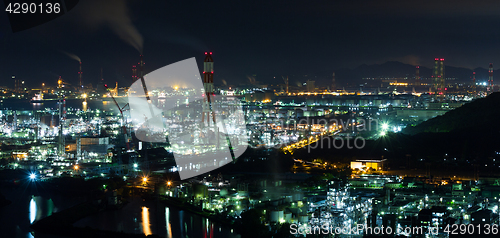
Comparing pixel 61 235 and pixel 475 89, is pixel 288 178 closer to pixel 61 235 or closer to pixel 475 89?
pixel 61 235

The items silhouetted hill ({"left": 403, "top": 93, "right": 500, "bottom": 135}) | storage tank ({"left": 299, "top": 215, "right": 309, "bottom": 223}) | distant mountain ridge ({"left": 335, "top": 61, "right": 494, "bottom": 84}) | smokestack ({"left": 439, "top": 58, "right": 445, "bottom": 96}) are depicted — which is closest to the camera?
storage tank ({"left": 299, "top": 215, "right": 309, "bottom": 223})

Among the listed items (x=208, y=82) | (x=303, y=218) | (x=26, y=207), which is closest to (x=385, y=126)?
(x=208, y=82)

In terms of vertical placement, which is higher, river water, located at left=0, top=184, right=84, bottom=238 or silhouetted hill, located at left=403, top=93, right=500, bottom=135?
silhouetted hill, located at left=403, top=93, right=500, bottom=135

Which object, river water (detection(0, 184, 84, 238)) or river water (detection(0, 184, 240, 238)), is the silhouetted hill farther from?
river water (detection(0, 184, 84, 238))

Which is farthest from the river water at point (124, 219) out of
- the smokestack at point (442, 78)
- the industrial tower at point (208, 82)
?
the smokestack at point (442, 78)

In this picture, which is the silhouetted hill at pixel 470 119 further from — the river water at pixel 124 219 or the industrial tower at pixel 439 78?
the industrial tower at pixel 439 78

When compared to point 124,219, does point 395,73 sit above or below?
above

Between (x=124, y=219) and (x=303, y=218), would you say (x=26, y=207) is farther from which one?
(x=303, y=218)

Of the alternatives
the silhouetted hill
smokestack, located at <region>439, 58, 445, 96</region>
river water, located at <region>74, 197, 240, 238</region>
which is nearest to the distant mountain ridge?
smokestack, located at <region>439, 58, 445, 96</region>
